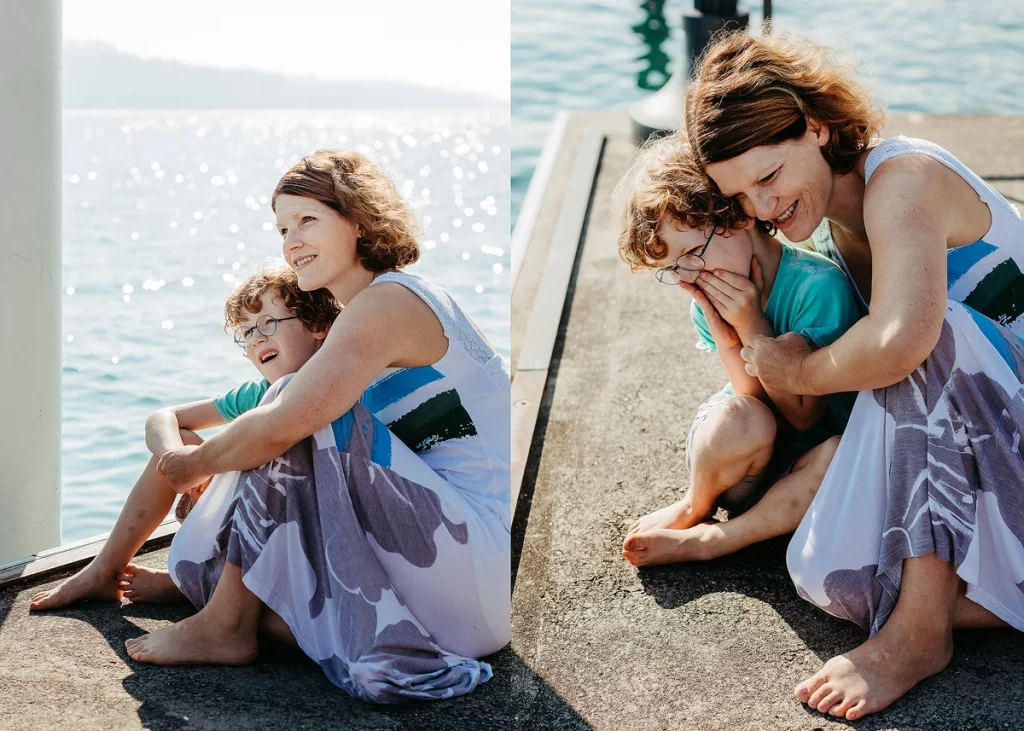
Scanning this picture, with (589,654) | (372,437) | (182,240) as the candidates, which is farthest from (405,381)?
(182,240)

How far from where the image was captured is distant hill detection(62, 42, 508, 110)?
27.1 feet

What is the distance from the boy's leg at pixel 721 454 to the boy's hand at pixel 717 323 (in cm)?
13

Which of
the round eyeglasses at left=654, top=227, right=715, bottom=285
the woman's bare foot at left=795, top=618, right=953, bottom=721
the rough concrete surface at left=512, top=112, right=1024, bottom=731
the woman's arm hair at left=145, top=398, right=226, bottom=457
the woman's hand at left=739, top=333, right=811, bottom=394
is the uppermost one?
the round eyeglasses at left=654, top=227, right=715, bottom=285

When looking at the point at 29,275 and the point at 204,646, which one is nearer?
the point at 204,646

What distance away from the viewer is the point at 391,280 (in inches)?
89.1

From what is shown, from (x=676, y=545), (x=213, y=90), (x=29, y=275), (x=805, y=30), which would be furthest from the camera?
(x=805, y=30)

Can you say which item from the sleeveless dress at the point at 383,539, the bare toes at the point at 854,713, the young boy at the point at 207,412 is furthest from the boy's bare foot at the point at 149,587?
the bare toes at the point at 854,713

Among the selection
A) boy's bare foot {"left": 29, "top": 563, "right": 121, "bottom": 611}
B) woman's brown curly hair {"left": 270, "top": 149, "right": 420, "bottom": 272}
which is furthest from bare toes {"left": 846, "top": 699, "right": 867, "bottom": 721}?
boy's bare foot {"left": 29, "top": 563, "right": 121, "bottom": 611}

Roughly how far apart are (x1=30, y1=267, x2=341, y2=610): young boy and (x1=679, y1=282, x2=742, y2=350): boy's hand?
0.82m

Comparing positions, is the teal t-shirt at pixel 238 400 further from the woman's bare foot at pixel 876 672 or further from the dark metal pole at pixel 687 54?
the dark metal pole at pixel 687 54

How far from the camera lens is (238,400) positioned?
8.41 ft

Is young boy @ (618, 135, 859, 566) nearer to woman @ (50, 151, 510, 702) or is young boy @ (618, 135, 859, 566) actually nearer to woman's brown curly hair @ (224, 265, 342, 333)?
woman @ (50, 151, 510, 702)

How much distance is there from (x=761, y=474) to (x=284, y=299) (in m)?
1.17

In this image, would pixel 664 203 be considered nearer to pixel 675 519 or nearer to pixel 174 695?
pixel 675 519
